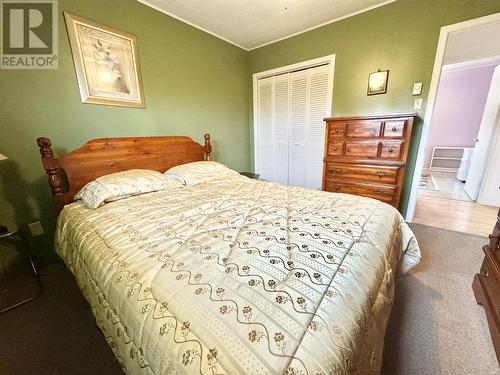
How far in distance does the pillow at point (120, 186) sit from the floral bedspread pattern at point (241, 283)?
0.20 m

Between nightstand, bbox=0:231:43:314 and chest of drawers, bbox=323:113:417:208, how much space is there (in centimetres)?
296

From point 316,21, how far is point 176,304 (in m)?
3.24

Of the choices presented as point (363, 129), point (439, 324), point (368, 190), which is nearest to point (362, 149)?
point (363, 129)

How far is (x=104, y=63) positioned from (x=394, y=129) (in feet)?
9.49

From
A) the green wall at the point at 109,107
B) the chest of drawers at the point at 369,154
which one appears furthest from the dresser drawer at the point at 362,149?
the green wall at the point at 109,107

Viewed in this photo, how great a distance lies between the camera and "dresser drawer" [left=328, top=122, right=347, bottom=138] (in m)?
2.36

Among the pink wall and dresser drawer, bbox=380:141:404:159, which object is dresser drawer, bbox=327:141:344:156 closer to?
dresser drawer, bbox=380:141:404:159

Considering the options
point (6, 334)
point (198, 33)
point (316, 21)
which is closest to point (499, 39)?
point (316, 21)

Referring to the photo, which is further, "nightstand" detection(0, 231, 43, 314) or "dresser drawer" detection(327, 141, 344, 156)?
"dresser drawer" detection(327, 141, 344, 156)

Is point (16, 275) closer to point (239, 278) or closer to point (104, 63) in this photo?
point (104, 63)

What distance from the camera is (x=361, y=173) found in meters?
2.34

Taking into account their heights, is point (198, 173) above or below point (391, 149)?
below

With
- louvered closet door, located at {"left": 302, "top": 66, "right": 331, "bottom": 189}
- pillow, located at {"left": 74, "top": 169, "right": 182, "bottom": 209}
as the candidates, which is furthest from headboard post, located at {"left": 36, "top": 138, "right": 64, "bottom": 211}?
louvered closet door, located at {"left": 302, "top": 66, "right": 331, "bottom": 189}

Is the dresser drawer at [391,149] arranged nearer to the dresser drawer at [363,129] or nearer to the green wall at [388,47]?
the dresser drawer at [363,129]
